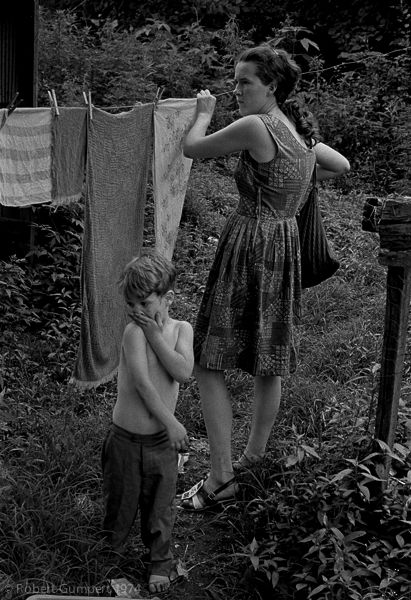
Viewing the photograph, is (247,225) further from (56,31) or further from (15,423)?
(56,31)

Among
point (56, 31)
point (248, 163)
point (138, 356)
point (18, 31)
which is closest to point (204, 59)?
point (56, 31)

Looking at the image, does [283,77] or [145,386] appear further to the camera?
[283,77]

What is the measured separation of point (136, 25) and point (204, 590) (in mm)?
10452

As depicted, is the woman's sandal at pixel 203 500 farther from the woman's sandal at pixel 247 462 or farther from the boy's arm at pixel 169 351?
the boy's arm at pixel 169 351

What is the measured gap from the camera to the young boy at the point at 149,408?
302 cm

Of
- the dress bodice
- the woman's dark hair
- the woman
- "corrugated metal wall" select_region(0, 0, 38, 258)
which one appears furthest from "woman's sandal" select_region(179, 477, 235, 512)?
"corrugated metal wall" select_region(0, 0, 38, 258)

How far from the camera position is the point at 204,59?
1015cm

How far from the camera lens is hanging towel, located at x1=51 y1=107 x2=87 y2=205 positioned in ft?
→ 13.4

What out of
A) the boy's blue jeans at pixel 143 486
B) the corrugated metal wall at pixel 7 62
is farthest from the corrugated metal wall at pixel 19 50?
the boy's blue jeans at pixel 143 486

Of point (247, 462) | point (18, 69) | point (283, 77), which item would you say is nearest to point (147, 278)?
point (283, 77)

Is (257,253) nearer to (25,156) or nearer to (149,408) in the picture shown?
(149,408)

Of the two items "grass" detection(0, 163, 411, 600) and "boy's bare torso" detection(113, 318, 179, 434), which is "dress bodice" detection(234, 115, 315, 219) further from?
"boy's bare torso" detection(113, 318, 179, 434)

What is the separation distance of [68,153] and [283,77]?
123 centimetres

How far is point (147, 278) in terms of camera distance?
9.89ft
